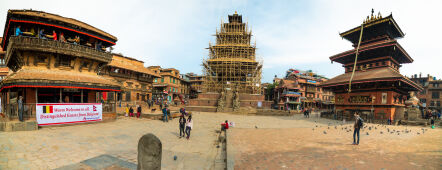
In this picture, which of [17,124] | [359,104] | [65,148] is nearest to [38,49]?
[17,124]

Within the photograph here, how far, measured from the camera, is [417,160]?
668cm

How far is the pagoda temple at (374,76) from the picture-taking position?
813 inches

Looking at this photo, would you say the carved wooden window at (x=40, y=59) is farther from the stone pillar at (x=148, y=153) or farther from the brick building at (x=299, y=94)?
the brick building at (x=299, y=94)

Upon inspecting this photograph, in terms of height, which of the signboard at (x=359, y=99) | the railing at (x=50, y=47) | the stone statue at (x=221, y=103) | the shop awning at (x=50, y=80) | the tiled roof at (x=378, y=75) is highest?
the railing at (x=50, y=47)

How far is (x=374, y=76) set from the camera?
21094mm

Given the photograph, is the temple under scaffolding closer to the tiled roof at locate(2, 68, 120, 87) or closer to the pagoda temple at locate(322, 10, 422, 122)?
the pagoda temple at locate(322, 10, 422, 122)

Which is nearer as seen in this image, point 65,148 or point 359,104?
point 65,148

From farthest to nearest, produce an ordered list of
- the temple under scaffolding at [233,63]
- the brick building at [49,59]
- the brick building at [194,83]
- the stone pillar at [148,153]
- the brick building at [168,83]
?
1. the brick building at [194,83]
2. the brick building at [168,83]
3. the temple under scaffolding at [233,63]
4. the brick building at [49,59]
5. the stone pillar at [148,153]

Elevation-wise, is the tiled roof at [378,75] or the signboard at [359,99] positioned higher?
the tiled roof at [378,75]

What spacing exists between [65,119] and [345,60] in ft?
114

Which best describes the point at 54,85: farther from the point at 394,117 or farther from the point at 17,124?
the point at 394,117

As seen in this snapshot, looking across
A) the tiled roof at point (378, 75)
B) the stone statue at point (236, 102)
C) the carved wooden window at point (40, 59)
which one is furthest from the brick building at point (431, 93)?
the carved wooden window at point (40, 59)

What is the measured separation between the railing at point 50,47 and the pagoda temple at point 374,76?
2950cm

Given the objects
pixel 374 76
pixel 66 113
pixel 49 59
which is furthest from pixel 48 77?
pixel 374 76
